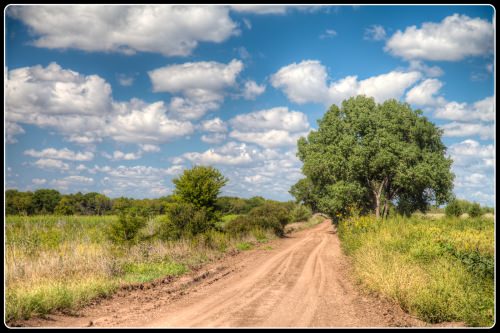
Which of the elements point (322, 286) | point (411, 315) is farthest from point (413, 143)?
point (411, 315)

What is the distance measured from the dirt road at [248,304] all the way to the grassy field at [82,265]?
455mm

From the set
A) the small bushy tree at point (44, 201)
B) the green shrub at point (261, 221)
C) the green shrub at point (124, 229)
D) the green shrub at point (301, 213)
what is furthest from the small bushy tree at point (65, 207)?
the green shrub at point (124, 229)

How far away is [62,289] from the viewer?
9492 millimetres

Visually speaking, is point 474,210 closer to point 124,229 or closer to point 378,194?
point 378,194

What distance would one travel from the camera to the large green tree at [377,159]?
110 feet

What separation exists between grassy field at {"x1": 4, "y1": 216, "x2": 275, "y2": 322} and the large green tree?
15411mm

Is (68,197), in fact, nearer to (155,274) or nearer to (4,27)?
(155,274)

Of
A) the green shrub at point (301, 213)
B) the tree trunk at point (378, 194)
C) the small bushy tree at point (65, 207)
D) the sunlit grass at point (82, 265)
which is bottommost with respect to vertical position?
the green shrub at point (301, 213)

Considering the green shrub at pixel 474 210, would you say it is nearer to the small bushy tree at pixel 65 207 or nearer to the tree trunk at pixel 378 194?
the tree trunk at pixel 378 194

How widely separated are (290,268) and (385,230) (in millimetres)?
5374

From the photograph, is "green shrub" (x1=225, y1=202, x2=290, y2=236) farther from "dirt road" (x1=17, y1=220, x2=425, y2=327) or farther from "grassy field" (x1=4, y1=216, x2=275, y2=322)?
"dirt road" (x1=17, y1=220, x2=425, y2=327)

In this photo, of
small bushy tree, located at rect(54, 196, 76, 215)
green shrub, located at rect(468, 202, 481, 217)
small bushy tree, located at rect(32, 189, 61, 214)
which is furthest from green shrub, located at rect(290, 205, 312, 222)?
small bushy tree, located at rect(32, 189, 61, 214)

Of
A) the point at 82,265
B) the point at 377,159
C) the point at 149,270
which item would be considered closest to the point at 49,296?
the point at 82,265

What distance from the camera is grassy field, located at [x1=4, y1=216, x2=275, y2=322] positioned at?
8906 mm
